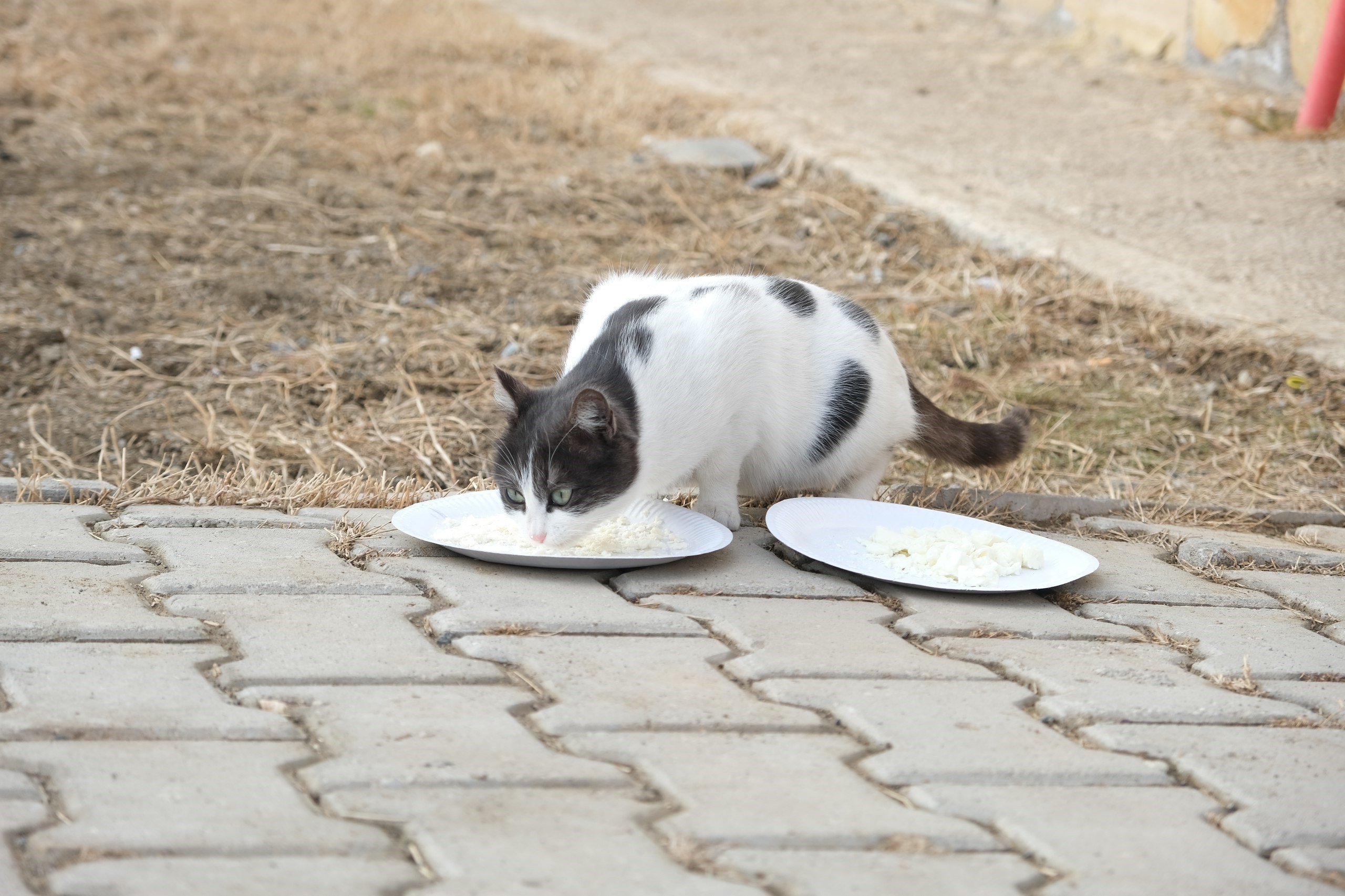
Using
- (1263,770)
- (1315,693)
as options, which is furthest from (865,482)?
(1263,770)

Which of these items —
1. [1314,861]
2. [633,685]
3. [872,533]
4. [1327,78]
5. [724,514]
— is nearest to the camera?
[1314,861]

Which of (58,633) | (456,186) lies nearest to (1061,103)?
(456,186)

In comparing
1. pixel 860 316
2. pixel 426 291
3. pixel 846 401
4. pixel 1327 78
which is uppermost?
pixel 1327 78

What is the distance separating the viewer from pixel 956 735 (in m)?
2.11

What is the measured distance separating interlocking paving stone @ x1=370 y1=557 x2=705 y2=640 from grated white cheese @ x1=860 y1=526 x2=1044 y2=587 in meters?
0.60

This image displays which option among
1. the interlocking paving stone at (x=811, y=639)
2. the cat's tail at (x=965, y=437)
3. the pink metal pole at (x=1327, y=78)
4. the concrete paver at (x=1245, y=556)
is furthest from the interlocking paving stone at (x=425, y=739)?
the pink metal pole at (x=1327, y=78)

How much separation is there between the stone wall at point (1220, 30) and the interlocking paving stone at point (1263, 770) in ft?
18.1

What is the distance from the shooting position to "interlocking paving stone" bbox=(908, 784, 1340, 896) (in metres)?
1.71

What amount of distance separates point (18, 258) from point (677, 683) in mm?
3600

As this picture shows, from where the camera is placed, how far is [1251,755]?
6.93 ft

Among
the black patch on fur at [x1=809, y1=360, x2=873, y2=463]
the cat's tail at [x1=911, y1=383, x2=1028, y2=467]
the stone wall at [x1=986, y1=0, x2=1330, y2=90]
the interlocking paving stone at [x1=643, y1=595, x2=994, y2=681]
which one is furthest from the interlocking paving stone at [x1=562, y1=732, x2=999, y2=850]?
the stone wall at [x1=986, y1=0, x2=1330, y2=90]

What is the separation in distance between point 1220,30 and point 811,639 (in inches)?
240

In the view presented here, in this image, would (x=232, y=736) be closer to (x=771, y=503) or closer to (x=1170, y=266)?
(x=771, y=503)

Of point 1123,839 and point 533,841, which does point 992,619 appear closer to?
point 1123,839
